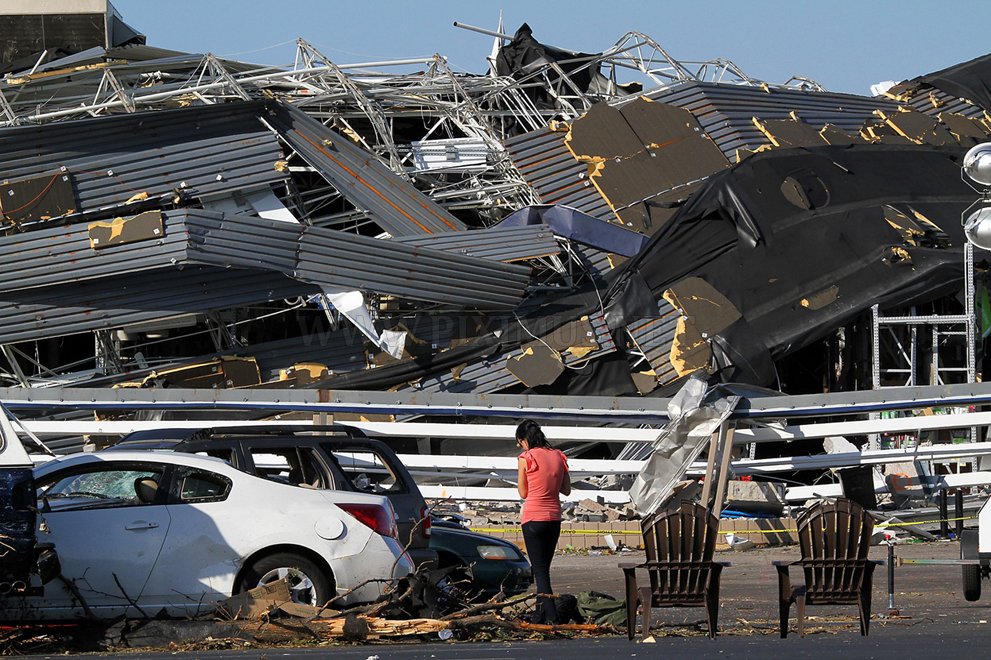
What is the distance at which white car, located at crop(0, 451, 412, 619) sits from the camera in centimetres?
940

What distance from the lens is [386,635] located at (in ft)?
29.9

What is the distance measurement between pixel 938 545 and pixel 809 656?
9.08 m

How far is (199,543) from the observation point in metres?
9.48

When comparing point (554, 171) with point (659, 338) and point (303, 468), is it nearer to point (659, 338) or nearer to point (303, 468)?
point (659, 338)

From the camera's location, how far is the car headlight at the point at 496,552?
11992mm

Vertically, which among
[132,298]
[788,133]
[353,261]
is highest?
A: [788,133]

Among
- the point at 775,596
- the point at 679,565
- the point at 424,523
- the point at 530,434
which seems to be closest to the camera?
the point at 679,565

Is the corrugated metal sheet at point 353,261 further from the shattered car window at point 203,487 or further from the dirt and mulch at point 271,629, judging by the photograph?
the dirt and mulch at point 271,629

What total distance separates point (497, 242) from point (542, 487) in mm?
9550

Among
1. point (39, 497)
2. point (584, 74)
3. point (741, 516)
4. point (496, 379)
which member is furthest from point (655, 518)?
point (584, 74)

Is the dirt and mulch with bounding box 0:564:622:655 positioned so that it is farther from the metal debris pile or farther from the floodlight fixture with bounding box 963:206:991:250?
the metal debris pile

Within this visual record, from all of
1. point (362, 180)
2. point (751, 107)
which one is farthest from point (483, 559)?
point (751, 107)

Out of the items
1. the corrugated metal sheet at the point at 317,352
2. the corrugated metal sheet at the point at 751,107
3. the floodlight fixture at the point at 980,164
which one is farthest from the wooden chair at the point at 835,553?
the corrugated metal sheet at the point at 751,107

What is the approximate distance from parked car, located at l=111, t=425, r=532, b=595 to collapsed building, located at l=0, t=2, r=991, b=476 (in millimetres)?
6221
